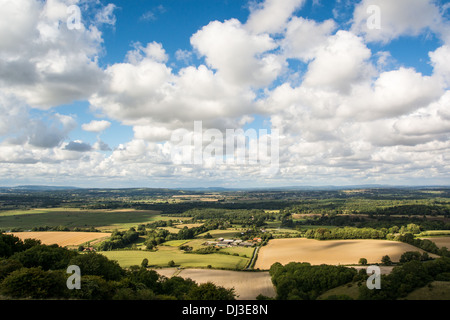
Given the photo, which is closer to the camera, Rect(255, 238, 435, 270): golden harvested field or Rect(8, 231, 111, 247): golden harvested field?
Rect(255, 238, 435, 270): golden harvested field

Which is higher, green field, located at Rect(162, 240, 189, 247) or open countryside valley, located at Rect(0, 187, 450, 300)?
open countryside valley, located at Rect(0, 187, 450, 300)

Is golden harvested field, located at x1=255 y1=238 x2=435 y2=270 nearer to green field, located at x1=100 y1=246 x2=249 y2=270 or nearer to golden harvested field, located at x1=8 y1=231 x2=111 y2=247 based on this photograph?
green field, located at x1=100 y1=246 x2=249 y2=270

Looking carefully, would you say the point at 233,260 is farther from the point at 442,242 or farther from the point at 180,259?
the point at 442,242

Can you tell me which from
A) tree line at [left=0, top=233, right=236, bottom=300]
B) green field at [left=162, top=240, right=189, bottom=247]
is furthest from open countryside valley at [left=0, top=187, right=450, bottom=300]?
green field at [left=162, top=240, right=189, bottom=247]

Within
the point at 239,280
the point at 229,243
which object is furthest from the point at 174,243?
the point at 239,280

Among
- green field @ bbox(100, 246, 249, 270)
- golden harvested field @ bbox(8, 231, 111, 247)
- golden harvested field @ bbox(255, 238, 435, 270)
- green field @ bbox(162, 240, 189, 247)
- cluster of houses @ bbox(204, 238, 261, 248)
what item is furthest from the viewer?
green field @ bbox(162, 240, 189, 247)
